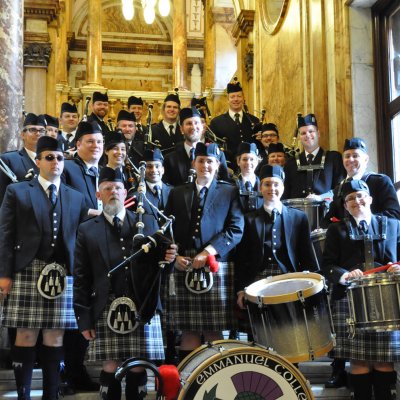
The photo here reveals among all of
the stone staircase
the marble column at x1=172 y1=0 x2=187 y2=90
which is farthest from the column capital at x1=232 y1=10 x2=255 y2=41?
the stone staircase

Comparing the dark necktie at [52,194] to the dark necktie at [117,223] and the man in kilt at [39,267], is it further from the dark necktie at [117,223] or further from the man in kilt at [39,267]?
the dark necktie at [117,223]

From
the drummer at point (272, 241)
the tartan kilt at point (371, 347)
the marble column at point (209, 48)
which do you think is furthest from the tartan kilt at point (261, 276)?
the marble column at point (209, 48)

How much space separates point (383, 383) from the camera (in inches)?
206

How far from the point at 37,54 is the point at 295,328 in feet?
36.3

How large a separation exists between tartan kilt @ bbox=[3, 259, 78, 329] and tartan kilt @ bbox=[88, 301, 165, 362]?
35 centimetres

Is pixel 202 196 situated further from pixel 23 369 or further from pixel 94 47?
pixel 94 47

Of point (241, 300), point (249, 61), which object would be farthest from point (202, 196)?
point (249, 61)

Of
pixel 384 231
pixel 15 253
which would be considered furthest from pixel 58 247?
pixel 384 231

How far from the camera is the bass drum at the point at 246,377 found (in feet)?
14.1

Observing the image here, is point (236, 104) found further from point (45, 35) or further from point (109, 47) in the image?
point (109, 47)

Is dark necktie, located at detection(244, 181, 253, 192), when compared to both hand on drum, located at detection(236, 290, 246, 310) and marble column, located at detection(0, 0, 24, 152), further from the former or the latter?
marble column, located at detection(0, 0, 24, 152)

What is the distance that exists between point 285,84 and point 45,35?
5.58 m

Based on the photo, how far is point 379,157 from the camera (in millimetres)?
8367

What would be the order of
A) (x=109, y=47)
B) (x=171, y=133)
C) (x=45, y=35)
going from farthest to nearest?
(x=109, y=47), (x=45, y=35), (x=171, y=133)
